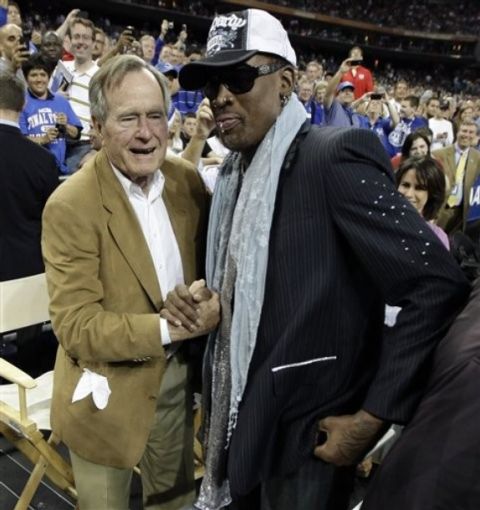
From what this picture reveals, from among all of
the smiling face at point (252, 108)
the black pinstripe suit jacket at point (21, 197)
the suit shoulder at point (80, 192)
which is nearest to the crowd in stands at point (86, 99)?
the black pinstripe suit jacket at point (21, 197)

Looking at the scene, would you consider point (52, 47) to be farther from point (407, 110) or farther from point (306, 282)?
point (306, 282)

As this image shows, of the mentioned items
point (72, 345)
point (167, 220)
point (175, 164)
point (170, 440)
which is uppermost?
point (175, 164)

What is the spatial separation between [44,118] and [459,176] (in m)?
3.20

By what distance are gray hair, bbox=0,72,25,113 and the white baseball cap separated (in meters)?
1.85

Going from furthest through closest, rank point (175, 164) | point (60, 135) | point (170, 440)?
point (60, 135) < point (170, 440) < point (175, 164)

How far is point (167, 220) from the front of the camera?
164 cm

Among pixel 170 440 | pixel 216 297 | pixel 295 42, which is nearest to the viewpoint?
pixel 216 297

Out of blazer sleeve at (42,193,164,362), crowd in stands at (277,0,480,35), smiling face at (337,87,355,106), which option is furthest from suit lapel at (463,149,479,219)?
crowd in stands at (277,0,480,35)

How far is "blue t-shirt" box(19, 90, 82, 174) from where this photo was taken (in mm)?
4156

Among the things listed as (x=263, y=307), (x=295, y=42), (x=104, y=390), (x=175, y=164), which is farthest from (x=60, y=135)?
(x=295, y=42)

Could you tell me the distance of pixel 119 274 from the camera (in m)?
1.53

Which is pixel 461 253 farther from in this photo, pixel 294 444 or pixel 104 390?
pixel 104 390

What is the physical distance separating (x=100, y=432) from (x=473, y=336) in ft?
3.72

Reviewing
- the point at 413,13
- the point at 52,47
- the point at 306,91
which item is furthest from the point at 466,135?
the point at 413,13
